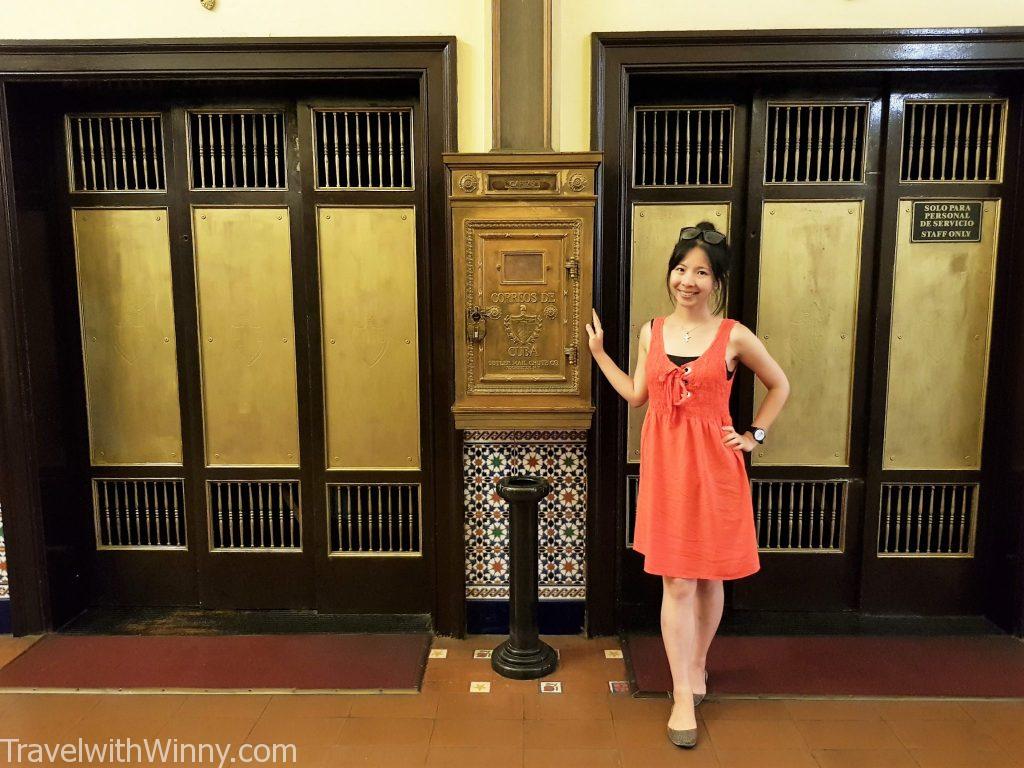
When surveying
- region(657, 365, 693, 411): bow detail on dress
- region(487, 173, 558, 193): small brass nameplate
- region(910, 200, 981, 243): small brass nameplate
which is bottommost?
region(657, 365, 693, 411): bow detail on dress

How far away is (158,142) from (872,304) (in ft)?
10.5

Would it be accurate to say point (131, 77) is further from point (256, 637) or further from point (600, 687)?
point (600, 687)

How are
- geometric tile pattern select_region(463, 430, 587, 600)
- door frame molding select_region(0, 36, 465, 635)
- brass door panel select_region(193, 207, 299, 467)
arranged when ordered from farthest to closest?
1. brass door panel select_region(193, 207, 299, 467)
2. geometric tile pattern select_region(463, 430, 587, 600)
3. door frame molding select_region(0, 36, 465, 635)

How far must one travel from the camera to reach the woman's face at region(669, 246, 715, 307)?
220 centimetres

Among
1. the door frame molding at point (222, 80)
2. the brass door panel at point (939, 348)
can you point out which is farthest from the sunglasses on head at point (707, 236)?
the brass door panel at point (939, 348)

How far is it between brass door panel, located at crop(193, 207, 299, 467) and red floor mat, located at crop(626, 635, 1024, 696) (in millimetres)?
1822

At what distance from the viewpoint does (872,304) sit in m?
3.00

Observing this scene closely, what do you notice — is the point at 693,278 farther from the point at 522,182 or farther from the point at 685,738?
the point at 685,738

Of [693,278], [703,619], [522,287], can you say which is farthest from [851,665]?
[522,287]

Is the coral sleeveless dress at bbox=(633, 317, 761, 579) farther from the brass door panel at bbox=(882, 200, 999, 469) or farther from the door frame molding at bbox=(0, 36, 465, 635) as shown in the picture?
the brass door panel at bbox=(882, 200, 999, 469)

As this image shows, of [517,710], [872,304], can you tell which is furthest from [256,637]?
[872,304]

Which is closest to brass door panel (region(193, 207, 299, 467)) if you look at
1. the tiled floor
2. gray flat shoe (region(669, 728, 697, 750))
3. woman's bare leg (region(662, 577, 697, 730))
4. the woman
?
the tiled floor

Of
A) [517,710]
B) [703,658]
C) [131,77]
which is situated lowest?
[517,710]

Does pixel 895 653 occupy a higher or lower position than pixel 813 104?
lower
